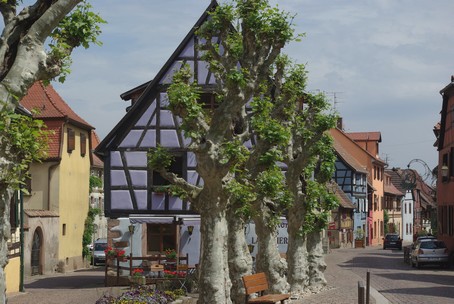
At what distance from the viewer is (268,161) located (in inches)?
846

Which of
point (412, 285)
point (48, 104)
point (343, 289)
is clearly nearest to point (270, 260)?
point (343, 289)

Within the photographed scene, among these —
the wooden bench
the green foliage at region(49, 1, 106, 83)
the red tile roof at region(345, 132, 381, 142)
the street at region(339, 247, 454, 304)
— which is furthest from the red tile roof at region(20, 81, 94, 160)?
the red tile roof at region(345, 132, 381, 142)

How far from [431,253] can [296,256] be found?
61.4 feet

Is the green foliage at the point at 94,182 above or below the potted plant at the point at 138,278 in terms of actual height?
Result: above

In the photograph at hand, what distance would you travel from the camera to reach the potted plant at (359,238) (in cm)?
7819

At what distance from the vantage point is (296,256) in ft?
87.2

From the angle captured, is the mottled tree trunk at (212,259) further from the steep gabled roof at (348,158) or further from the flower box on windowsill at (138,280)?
the steep gabled roof at (348,158)

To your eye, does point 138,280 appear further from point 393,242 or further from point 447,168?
point 393,242

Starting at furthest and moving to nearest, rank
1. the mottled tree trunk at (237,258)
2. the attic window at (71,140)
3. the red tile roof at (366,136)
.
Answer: the red tile roof at (366,136)
the attic window at (71,140)
the mottled tree trunk at (237,258)

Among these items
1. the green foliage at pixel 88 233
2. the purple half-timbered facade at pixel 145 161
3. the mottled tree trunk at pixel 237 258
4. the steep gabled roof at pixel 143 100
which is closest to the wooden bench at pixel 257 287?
the mottled tree trunk at pixel 237 258

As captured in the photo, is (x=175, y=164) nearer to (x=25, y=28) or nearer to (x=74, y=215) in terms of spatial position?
(x=74, y=215)

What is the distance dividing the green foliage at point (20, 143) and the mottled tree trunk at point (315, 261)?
16.5m

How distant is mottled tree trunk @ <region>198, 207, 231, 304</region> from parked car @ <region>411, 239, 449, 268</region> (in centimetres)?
2682

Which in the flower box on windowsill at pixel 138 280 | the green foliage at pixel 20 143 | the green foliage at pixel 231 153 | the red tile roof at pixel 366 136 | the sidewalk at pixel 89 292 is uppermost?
the red tile roof at pixel 366 136
